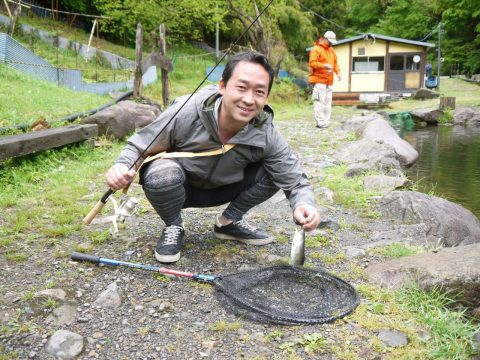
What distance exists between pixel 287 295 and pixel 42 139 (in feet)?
13.5

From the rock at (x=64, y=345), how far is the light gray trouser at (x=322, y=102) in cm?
966

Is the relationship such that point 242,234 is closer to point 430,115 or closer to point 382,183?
point 382,183

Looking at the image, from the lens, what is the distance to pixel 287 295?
283 cm

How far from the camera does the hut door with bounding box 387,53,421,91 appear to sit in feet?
92.1

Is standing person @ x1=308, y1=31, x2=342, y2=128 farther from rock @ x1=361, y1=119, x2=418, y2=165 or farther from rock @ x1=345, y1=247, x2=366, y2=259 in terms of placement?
rock @ x1=345, y1=247, x2=366, y2=259

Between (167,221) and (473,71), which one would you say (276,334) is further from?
(473,71)

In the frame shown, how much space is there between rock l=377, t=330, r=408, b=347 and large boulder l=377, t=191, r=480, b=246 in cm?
183

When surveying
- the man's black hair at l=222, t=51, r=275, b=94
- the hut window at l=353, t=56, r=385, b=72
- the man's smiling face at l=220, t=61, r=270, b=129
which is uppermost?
the hut window at l=353, t=56, r=385, b=72

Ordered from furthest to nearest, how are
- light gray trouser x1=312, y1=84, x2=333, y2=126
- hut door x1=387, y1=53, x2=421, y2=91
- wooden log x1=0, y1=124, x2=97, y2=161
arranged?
hut door x1=387, y1=53, x2=421, y2=91 < light gray trouser x1=312, y1=84, x2=333, y2=126 < wooden log x1=0, y1=124, x2=97, y2=161

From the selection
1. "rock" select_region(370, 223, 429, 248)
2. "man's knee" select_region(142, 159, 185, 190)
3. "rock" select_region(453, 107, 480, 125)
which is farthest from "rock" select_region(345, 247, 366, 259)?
"rock" select_region(453, 107, 480, 125)

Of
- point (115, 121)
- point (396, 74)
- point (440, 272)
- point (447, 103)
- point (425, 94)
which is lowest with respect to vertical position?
point (440, 272)

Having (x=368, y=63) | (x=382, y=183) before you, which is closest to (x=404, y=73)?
(x=368, y=63)

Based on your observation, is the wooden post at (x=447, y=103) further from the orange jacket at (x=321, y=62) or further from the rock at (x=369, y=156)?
the rock at (x=369, y=156)

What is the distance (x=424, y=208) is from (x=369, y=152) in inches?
117
